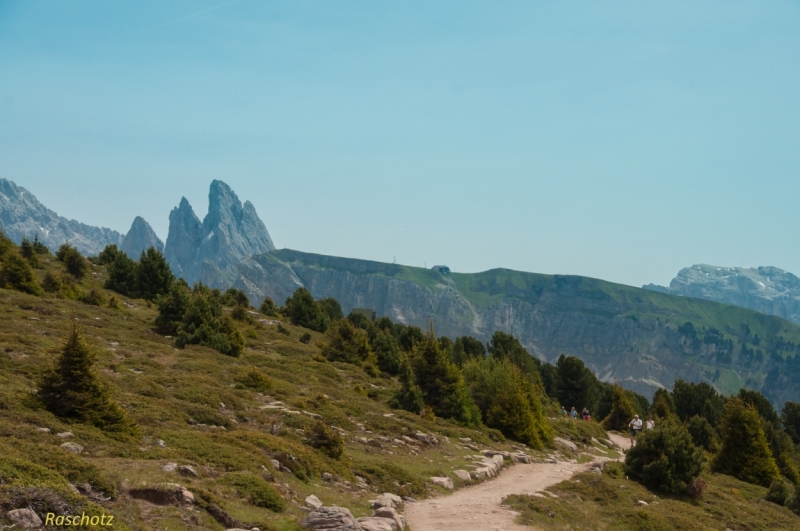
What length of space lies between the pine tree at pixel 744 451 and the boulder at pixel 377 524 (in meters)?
31.7

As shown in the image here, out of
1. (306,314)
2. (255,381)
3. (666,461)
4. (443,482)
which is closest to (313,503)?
(443,482)

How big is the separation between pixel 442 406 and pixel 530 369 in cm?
3763

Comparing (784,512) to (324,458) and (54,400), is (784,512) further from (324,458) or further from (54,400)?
(54,400)

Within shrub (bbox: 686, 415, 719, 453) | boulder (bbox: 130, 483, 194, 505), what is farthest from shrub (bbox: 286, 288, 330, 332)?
boulder (bbox: 130, 483, 194, 505)

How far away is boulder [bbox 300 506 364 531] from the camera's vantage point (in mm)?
13445

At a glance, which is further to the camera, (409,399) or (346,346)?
→ (346,346)

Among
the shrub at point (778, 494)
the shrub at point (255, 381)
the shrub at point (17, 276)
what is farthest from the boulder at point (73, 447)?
the shrub at point (17, 276)

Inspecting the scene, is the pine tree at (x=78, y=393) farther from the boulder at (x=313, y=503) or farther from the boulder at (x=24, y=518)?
the boulder at (x=24, y=518)

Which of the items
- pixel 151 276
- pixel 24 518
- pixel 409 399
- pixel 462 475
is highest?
pixel 151 276

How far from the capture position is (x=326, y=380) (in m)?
38.8

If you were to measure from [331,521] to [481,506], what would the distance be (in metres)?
7.24

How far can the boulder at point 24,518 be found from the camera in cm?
946

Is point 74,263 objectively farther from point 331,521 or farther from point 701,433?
point 701,433

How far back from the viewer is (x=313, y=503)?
52.2ft
